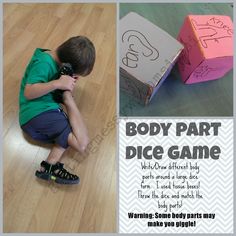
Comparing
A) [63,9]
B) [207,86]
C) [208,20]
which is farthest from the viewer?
[63,9]

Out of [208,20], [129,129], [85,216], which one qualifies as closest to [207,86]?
[208,20]

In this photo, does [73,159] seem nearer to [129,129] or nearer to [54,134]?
[54,134]

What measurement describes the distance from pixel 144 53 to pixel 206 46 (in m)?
0.20

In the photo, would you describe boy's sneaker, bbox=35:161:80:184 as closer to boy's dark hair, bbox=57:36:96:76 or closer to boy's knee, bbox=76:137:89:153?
boy's knee, bbox=76:137:89:153

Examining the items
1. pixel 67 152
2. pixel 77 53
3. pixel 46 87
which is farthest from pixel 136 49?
pixel 67 152

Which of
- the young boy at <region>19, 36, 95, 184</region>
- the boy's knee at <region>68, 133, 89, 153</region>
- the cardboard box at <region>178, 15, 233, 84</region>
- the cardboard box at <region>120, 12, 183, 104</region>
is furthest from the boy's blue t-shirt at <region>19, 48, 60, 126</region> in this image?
the cardboard box at <region>178, 15, 233, 84</region>

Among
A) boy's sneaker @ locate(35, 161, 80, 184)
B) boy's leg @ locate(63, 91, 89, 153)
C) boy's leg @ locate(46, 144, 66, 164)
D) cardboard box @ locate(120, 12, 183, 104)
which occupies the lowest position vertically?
boy's sneaker @ locate(35, 161, 80, 184)

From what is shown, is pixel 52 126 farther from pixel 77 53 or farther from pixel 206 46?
pixel 206 46

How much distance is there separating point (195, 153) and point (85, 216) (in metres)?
0.40

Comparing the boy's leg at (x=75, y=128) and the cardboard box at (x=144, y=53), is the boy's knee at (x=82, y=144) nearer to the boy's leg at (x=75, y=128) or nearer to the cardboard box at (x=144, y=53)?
the boy's leg at (x=75, y=128)

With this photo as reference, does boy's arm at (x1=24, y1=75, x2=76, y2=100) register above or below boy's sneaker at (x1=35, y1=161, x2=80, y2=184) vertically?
above

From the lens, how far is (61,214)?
958 mm

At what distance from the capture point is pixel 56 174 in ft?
3.23

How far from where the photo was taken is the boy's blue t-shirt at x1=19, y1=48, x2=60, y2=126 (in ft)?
3.12
